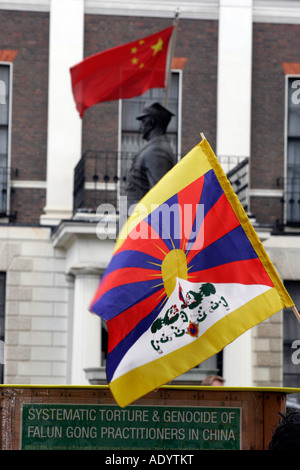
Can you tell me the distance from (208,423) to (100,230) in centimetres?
1253

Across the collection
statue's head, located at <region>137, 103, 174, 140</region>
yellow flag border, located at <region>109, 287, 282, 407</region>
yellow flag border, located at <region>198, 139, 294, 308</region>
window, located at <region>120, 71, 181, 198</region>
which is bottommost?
yellow flag border, located at <region>109, 287, 282, 407</region>

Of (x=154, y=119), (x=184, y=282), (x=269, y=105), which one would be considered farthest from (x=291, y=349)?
(x=184, y=282)

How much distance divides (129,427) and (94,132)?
15007 mm

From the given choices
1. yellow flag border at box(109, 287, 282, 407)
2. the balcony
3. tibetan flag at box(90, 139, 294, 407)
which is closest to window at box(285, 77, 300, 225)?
the balcony

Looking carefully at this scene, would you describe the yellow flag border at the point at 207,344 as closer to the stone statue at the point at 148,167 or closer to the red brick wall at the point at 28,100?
the stone statue at the point at 148,167

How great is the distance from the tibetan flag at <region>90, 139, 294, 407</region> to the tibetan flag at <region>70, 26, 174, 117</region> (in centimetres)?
850

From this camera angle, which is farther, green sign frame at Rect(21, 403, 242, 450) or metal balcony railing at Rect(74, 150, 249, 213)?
metal balcony railing at Rect(74, 150, 249, 213)

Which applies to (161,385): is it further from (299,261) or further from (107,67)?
(299,261)

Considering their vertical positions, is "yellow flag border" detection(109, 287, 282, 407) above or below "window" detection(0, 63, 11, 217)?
below

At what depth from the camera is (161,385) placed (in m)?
4.94

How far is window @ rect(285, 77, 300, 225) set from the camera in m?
19.5

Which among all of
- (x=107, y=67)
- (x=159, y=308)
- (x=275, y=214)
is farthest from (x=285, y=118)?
(x=159, y=308)

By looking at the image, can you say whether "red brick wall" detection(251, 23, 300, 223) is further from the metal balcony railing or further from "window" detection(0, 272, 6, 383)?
"window" detection(0, 272, 6, 383)

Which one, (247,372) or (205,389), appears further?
(247,372)
